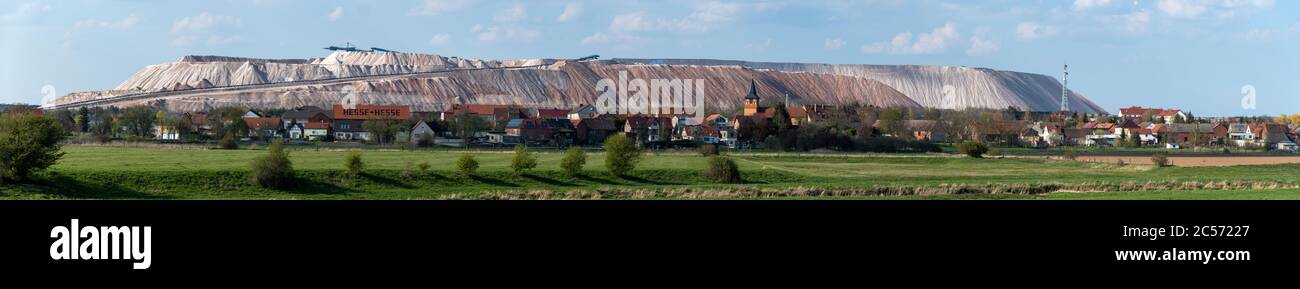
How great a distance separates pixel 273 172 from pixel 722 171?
1419cm

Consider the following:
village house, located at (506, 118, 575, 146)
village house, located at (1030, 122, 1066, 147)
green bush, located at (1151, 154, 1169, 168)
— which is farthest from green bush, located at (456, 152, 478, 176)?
village house, located at (1030, 122, 1066, 147)

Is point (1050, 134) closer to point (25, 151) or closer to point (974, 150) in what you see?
point (974, 150)

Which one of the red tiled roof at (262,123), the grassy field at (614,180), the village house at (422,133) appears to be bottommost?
the grassy field at (614,180)

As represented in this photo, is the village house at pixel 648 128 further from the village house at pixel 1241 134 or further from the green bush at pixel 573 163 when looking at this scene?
the village house at pixel 1241 134

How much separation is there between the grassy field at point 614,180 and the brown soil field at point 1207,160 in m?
2.33

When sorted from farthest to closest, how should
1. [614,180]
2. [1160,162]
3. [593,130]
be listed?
1. [593,130]
2. [1160,162]
3. [614,180]

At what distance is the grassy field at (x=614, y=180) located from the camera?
3197cm

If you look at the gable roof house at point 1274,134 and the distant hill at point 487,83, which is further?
the distant hill at point 487,83

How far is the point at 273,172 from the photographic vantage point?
3453 cm

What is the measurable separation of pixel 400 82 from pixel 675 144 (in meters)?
75.1

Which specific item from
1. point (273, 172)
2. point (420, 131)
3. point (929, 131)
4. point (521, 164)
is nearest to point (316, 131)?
point (420, 131)

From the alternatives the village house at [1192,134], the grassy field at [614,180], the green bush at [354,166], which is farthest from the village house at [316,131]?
the village house at [1192,134]
